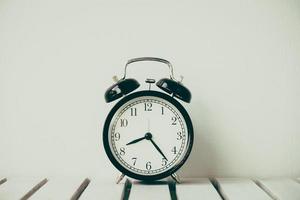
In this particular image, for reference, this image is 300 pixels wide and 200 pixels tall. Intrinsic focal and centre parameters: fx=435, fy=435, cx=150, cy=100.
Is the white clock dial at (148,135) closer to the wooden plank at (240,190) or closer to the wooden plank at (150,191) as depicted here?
the wooden plank at (150,191)

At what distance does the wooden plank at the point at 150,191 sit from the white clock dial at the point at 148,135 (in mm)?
43

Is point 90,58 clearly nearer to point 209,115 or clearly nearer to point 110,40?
point 110,40

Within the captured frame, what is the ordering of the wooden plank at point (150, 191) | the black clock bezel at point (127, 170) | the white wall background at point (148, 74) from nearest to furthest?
the wooden plank at point (150, 191) < the black clock bezel at point (127, 170) < the white wall background at point (148, 74)

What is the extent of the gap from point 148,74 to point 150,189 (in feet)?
1.42

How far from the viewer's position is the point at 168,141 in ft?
4.79

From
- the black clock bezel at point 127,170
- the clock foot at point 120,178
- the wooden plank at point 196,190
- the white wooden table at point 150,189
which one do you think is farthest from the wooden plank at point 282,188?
the clock foot at point 120,178

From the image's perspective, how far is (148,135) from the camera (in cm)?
145

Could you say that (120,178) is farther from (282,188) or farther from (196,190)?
(282,188)

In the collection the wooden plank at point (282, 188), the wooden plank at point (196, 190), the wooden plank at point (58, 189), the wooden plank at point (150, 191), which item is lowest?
the wooden plank at point (282, 188)

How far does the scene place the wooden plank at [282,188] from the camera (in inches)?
52.7

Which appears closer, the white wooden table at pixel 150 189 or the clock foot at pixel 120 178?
the white wooden table at pixel 150 189

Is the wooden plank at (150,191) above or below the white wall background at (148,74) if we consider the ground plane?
below

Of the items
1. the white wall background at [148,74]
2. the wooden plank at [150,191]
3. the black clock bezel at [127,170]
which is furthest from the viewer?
the white wall background at [148,74]

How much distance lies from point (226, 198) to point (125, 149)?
1.20ft
